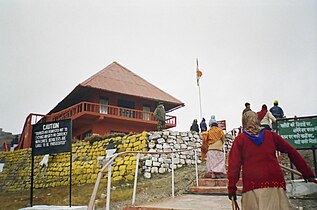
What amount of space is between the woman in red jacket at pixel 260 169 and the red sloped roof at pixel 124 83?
18.1 meters

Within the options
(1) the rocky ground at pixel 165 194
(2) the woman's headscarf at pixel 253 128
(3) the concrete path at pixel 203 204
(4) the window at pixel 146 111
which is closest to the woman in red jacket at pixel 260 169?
(2) the woman's headscarf at pixel 253 128

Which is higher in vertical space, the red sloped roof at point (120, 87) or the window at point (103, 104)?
the red sloped roof at point (120, 87)

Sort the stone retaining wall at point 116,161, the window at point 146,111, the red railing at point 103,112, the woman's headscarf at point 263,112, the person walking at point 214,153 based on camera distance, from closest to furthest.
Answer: the person walking at point 214,153 < the woman's headscarf at point 263,112 < the stone retaining wall at point 116,161 < the red railing at point 103,112 < the window at point 146,111

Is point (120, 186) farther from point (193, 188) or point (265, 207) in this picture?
point (265, 207)

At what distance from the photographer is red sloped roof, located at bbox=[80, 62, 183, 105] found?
22.1m

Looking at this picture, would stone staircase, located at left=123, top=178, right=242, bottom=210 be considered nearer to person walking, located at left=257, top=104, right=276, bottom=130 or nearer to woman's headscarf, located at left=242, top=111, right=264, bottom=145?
person walking, located at left=257, top=104, right=276, bottom=130

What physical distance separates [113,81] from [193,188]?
16.8m

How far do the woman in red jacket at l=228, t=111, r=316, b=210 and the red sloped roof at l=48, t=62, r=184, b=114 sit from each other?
1795 centimetres

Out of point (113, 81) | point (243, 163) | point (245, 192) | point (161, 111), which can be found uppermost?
point (113, 81)

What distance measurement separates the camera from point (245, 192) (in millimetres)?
3402

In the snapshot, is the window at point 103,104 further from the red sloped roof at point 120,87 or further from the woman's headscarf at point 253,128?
the woman's headscarf at point 253,128

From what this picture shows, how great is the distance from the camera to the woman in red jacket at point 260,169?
3244 millimetres

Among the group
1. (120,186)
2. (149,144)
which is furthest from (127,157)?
(120,186)

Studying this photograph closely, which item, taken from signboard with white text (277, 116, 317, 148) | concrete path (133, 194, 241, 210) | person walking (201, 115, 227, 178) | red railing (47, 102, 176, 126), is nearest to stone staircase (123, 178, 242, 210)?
concrete path (133, 194, 241, 210)
